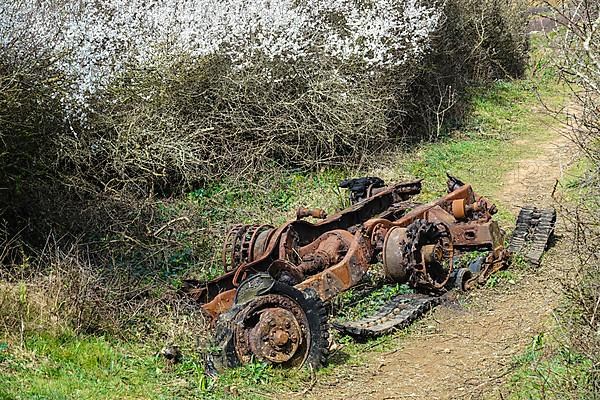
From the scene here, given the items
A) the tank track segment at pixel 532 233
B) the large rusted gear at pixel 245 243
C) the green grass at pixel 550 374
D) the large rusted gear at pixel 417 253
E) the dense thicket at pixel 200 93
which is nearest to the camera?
the green grass at pixel 550 374

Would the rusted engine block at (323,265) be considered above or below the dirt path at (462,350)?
above

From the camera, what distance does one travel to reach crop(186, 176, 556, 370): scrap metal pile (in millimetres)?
5859

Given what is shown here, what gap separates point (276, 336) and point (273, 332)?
A: 0.04m

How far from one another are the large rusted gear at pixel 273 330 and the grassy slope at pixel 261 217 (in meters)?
0.12

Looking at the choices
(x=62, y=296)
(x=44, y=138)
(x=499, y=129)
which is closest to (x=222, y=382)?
(x=62, y=296)

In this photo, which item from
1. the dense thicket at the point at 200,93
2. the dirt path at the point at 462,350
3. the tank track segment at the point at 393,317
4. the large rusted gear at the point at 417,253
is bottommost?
the dirt path at the point at 462,350

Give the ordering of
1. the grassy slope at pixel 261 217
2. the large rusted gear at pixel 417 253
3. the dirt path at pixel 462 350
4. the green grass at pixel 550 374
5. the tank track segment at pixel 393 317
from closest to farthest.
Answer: the green grass at pixel 550 374 → the grassy slope at pixel 261 217 → the dirt path at pixel 462 350 → the tank track segment at pixel 393 317 → the large rusted gear at pixel 417 253

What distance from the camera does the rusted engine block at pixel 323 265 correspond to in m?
5.86

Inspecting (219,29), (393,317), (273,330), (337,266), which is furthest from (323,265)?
(219,29)

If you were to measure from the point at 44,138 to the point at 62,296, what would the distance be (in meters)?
3.13

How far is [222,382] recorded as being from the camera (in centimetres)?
564

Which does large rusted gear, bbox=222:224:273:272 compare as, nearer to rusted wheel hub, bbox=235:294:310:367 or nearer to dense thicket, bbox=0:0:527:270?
rusted wheel hub, bbox=235:294:310:367

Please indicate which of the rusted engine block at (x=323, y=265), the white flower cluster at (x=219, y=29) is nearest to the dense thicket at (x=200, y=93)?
the white flower cluster at (x=219, y=29)

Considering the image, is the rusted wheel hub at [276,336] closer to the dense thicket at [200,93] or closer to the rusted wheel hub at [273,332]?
the rusted wheel hub at [273,332]
